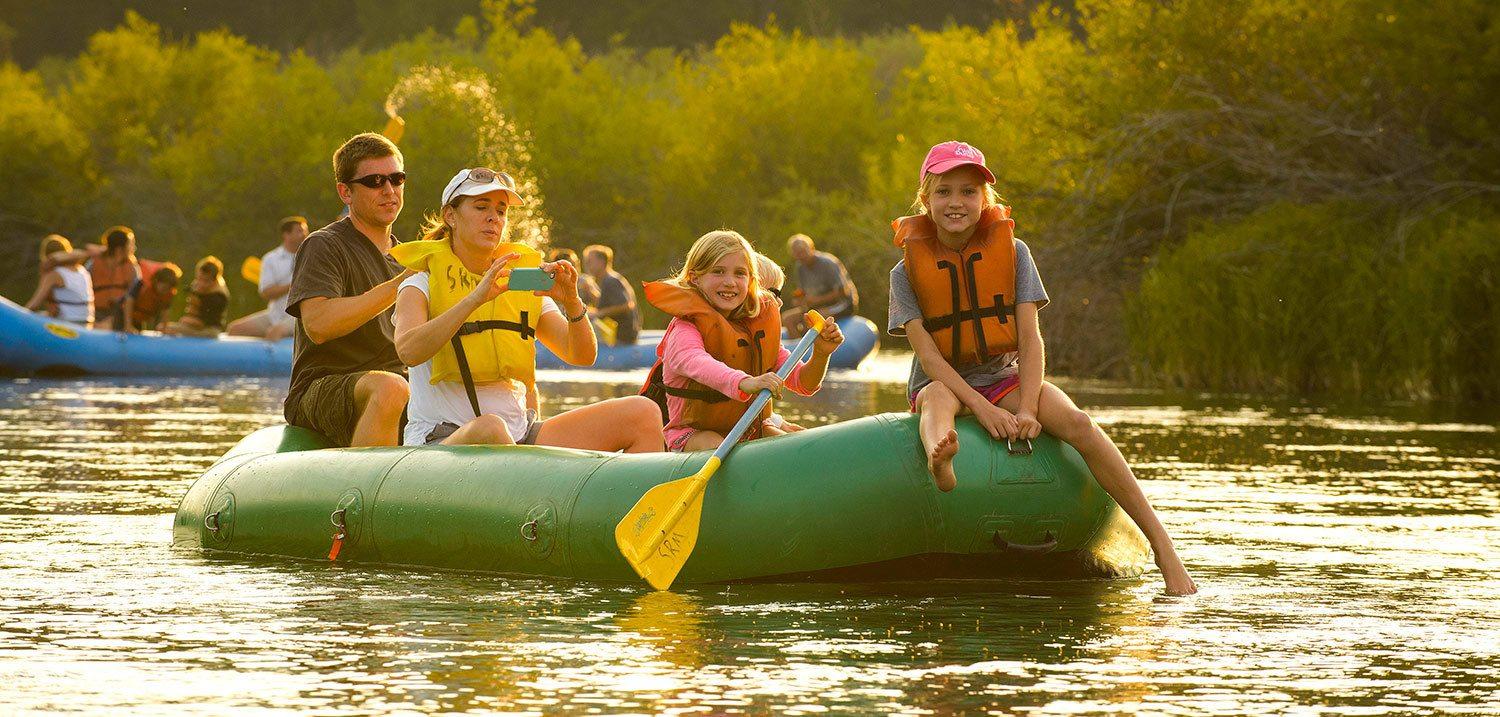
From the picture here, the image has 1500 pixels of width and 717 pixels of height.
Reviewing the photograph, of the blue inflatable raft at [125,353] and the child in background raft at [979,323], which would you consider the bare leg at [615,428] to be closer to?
the child in background raft at [979,323]

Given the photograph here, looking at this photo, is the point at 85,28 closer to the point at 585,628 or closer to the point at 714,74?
the point at 714,74

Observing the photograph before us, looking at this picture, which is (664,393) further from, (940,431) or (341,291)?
(940,431)

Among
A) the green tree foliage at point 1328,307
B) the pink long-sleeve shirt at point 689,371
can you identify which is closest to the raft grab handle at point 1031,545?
the pink long-sleeve shirt at point 689,371

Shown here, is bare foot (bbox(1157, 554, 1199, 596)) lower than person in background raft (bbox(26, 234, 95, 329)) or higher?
lower

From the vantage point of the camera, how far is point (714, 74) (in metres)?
43.0

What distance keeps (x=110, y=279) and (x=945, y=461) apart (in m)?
13.8

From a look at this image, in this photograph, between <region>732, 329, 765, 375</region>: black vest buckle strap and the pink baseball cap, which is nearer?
the pink baseball cap

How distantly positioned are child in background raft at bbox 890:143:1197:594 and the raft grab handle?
195 millimetres

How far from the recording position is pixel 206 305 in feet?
59.9

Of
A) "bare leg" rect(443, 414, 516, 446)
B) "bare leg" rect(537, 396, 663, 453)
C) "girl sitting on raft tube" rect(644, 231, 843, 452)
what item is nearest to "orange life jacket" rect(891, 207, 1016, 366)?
"girl sitting on raft tube" rect(644, 231, 843, 452)

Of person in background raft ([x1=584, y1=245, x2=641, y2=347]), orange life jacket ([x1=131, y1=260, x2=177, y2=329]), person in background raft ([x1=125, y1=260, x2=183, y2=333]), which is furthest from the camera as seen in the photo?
person in background raft ([x1=584, y1=245, x2=641, y2=347])

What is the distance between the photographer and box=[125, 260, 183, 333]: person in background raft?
18.3 meters

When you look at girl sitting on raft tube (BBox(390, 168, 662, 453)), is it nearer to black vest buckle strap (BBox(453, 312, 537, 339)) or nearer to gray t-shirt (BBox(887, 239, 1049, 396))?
black vest buckle strap (BBox(453, 312, 537, 339))

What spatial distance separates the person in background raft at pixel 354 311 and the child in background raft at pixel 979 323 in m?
1.51
